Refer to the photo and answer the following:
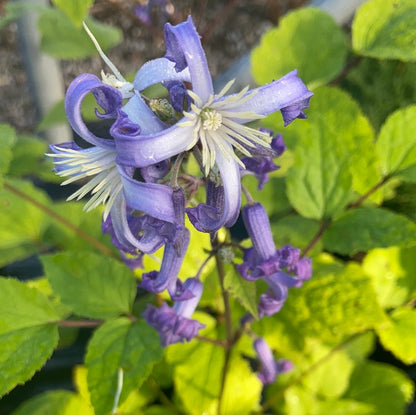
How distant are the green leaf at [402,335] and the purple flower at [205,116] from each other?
2.11ft

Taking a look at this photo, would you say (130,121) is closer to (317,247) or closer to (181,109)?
(181,109)

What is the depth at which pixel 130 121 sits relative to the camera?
0.48 meters

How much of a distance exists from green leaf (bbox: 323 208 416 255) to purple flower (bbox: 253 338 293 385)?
27cm

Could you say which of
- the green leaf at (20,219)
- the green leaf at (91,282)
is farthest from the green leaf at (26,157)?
the green leaf at (91,282)

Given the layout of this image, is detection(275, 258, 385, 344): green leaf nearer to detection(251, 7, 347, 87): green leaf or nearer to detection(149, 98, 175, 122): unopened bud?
detection(251, 7, 347, 87): green leaf

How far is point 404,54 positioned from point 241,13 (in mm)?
2279

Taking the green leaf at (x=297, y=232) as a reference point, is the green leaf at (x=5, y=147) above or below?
above

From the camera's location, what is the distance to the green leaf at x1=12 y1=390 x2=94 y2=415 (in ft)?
3.82

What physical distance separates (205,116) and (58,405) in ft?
3.16

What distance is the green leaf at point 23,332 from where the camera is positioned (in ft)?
2.24

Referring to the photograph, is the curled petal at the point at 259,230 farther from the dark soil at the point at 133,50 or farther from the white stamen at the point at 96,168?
the dark soil at the point at 133,50

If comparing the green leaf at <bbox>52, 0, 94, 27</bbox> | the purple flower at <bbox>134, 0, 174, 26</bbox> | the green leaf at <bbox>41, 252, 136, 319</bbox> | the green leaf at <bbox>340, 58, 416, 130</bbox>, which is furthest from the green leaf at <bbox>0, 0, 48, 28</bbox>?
the green leaf at <bbox>340, 58, 416, 130</bbox>

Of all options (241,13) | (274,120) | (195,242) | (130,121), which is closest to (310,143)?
(274,120)

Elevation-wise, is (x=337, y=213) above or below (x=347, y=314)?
above
